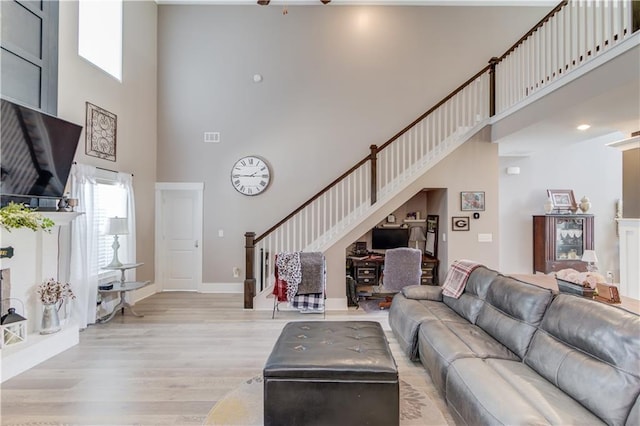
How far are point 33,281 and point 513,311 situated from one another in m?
4.64

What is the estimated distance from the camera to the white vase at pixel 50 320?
11.0ft

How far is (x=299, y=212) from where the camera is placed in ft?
17.5

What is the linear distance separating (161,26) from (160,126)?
6.34 ft

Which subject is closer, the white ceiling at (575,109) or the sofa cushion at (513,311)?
the sofa cushion at (513,311)

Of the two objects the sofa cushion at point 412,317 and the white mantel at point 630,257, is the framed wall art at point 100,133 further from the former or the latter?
the white mantel at point 630,257

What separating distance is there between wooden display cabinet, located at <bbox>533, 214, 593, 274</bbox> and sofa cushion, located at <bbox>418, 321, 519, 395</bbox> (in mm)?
4170

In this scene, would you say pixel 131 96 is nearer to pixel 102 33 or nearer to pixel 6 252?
pixel 102 33

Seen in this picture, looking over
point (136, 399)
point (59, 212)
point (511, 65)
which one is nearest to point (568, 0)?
point (511, 65)

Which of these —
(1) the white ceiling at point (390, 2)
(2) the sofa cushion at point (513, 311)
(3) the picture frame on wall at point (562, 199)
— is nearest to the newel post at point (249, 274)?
(2) the sofa cushion at point (513, 311)

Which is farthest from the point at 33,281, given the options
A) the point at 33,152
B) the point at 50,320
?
the point at 33,152

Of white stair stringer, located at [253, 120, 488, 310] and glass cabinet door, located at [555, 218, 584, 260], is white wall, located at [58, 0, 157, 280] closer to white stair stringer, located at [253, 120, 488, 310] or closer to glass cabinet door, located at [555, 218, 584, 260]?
white stair stringer, located at [253, 120, 488, 310]

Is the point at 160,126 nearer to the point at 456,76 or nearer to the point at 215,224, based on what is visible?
the point at 215,224

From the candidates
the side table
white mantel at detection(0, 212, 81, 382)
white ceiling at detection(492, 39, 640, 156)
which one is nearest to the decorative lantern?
white mantel at detection(0, 212, 81, 382)

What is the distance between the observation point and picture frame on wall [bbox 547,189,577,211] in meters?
6.11
